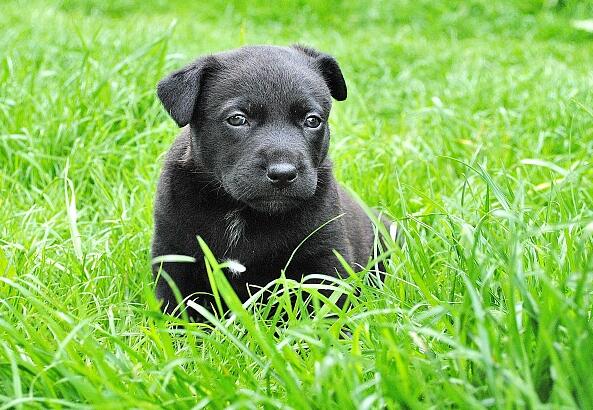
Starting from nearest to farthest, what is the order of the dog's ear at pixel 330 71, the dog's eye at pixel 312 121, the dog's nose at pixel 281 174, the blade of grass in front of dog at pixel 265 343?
the blade of grass in front of dog at pixel 265 343, the dog's nose at pixel 281 174, the dog's eye at pixel 312 121, the dog's ear at pixel 330 71

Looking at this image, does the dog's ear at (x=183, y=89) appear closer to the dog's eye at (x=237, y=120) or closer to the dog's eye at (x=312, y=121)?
the dog's eye at (x=237, y=120)

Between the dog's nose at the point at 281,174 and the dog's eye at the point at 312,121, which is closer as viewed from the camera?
the dog's nose at the point at 281,174

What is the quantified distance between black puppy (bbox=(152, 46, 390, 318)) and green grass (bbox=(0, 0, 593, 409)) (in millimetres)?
225

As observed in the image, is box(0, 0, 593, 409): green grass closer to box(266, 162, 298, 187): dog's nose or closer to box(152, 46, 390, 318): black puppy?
box(152, 46, 390, 318): black puppy

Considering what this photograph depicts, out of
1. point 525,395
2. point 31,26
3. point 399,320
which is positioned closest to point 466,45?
point 31,26

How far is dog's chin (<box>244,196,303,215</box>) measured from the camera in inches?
124

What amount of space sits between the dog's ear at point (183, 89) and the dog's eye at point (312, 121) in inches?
17.6

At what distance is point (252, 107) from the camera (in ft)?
10.6

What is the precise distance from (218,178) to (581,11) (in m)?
8.56

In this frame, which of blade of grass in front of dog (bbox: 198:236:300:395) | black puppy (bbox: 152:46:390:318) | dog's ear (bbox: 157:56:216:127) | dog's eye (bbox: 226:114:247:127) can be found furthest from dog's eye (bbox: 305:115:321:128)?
blade of grass in front of dog (bbox: 198:236:300:395)

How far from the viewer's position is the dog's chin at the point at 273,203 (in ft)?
10.3

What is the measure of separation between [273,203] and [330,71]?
807mm

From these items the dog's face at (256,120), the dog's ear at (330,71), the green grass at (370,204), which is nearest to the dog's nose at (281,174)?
the dog's face at (256,120)

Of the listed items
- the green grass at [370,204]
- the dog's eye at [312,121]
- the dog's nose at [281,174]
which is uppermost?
the dog's eye at [312,121]
